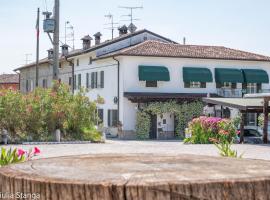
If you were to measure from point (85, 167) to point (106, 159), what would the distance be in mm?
598

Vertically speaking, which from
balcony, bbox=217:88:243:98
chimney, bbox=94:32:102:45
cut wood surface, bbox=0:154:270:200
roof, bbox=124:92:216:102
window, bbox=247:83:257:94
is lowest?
cut wood surface, bbox=0:154:270:200

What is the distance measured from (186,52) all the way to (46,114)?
1570cm

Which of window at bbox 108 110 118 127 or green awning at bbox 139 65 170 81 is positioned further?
window at bbox 108 110 118 127

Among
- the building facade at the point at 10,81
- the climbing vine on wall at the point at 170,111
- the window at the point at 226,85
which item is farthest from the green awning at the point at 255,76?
the building facade at the point at 10,81

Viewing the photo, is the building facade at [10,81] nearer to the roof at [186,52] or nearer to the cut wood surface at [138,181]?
the roof at [186,52]

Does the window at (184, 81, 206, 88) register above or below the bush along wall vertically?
above

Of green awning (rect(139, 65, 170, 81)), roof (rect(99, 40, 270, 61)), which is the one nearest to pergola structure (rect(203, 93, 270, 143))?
green awning (rect(139, 65, 170, 81))

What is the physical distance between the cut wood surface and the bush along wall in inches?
972

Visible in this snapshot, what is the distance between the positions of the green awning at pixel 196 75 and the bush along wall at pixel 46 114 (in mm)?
11708

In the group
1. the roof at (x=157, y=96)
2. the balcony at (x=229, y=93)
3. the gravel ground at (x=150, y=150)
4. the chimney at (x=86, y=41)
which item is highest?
the chimney at (x=86, y=41)

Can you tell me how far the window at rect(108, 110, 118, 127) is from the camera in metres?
39.8

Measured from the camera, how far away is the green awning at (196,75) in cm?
3975

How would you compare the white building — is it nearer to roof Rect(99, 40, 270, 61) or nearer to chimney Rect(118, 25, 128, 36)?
roof Rect(99, 40, 270, 61)

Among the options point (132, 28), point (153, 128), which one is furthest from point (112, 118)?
point (132, 28)
